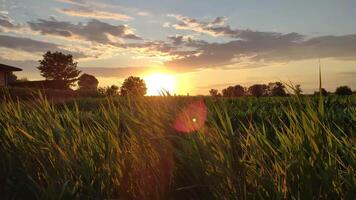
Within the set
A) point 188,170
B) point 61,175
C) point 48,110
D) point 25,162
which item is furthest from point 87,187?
point 48,110

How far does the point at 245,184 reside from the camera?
3525 millimetres

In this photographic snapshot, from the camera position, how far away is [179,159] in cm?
A: 444

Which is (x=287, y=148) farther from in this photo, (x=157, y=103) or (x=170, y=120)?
(x=157, y=103)

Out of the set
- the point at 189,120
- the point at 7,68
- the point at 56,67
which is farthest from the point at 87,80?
the point at 189,120

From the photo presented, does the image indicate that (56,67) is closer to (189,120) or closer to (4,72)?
(4,72)

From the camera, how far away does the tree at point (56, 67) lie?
92.8 m

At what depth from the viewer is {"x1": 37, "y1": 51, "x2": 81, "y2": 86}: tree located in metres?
92.8

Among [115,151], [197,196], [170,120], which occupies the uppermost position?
[170,120]

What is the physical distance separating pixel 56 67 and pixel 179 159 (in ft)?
303

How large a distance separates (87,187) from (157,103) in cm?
185

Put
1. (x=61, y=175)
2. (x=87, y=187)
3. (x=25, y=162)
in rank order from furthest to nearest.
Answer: (x=25, y=162)
(x=61, y=175)
(x=87, y=187)

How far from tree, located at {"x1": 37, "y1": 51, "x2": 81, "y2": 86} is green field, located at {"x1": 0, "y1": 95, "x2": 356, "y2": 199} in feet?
290

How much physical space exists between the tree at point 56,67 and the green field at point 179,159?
88.5 metres

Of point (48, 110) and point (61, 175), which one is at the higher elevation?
point (48, 110)
